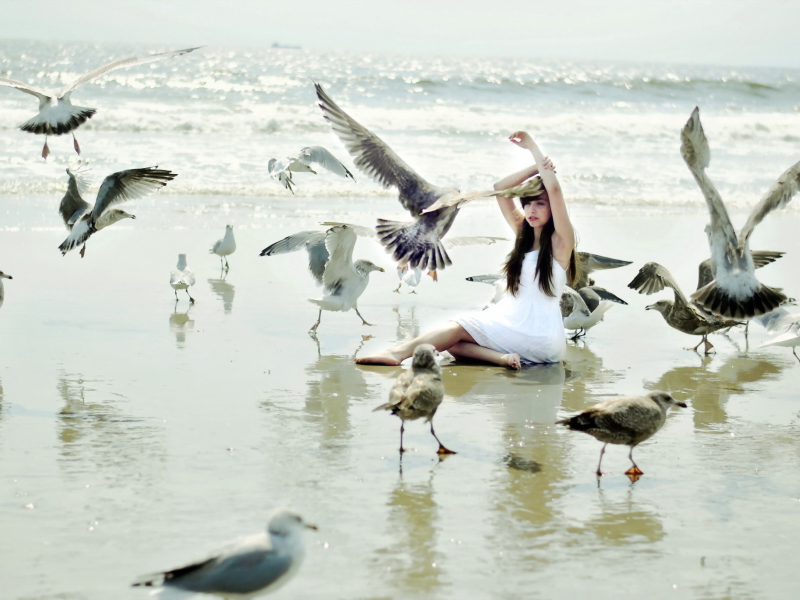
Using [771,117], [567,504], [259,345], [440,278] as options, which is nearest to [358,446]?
[567,504]

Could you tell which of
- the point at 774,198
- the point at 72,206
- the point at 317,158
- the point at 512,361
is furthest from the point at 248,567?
Answer: the point at 317,158

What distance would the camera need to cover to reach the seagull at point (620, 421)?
3.85 meters

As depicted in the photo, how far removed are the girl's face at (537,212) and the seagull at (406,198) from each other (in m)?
0.32

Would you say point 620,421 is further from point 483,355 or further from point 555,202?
point 483,355

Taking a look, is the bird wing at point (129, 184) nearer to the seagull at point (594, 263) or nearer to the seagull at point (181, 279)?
the seagull at point (181, 279)

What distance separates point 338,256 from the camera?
6.86m

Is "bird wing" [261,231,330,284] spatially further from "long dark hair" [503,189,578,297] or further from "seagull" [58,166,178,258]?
"long dark hair" [503,189,578,297]

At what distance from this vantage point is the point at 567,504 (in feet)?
11.7

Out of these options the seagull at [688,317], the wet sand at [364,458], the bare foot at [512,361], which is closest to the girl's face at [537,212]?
the bare foot at [512,361]

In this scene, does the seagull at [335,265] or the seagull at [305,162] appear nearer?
the seagull at [335,265]

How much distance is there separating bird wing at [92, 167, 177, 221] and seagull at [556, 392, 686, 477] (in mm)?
4644

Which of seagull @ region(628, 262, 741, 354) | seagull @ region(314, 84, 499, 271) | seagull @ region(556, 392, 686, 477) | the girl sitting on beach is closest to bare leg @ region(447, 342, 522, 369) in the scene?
the girl sitting on beach

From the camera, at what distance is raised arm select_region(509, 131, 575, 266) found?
540cm

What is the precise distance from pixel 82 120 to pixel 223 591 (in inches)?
303
